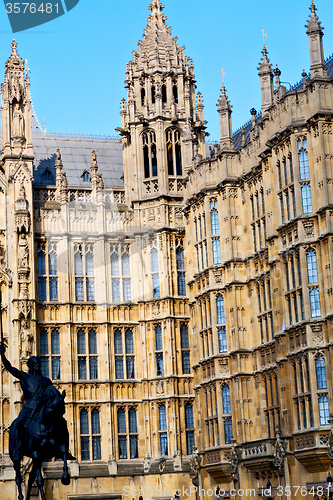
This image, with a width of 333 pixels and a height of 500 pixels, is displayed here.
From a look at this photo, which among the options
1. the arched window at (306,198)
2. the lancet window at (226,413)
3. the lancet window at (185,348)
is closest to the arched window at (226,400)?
the lancet window at (226,413)

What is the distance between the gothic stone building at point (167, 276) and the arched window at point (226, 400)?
0.05 meters

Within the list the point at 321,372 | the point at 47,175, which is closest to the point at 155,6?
the point at 47,175

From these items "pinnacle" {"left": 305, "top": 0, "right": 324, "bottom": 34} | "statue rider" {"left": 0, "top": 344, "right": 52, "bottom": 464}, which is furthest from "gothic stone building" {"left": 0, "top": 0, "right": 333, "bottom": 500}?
"statue rider" {"left": 0, "top": 344, "right": 52, "bottom": 464}

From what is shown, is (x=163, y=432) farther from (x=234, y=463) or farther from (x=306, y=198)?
(x=306, y=198)

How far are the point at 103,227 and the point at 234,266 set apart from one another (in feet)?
33.3

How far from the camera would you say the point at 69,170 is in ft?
191

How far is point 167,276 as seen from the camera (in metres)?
52.6

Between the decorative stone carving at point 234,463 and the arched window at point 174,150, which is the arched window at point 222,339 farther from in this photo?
the arched window at point 174,150

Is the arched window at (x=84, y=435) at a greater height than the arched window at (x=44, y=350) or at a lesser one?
lesser

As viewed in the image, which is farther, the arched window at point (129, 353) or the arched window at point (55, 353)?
the arched window at point (129, 353)

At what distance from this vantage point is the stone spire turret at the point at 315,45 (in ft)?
131

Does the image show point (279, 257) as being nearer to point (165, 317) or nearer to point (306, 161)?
point (306, 161)

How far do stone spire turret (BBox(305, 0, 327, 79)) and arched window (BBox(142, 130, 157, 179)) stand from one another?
15.8m

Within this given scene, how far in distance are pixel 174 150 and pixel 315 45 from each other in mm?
15421
